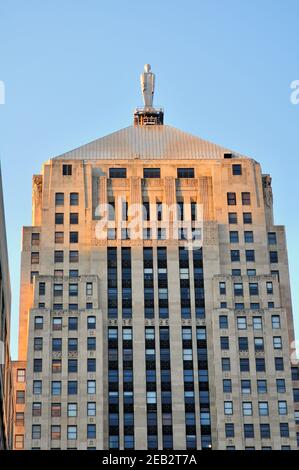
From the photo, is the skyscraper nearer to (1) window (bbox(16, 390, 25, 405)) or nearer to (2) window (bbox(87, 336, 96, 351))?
(2) window (bbox(87, 336, 96, 351))

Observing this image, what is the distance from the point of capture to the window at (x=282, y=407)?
146250mm

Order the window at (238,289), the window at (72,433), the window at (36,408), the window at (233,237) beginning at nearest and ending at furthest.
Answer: the window at (72,433)
the window at (36,408)
the window at (238,289)
the window at (233,237)

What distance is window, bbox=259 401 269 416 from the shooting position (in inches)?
5753

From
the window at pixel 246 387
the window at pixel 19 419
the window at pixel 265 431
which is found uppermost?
the window at pixel 246 387

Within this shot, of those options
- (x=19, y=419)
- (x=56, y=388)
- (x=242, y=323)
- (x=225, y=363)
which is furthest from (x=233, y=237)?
(x=19, y=419)

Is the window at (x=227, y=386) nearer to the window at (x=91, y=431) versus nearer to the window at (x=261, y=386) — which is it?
the window at (x=261, y=386)

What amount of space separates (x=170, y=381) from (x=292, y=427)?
16.7m

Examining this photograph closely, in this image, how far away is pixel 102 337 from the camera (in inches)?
5960

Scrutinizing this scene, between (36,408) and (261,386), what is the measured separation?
2912 centimetres

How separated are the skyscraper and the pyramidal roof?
30 cm

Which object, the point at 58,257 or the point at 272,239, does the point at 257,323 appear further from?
the point at 58,257

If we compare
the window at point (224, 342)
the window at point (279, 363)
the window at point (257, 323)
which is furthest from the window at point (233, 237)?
the window at point (279, 363)

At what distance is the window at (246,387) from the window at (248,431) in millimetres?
4749

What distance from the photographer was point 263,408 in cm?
14650
